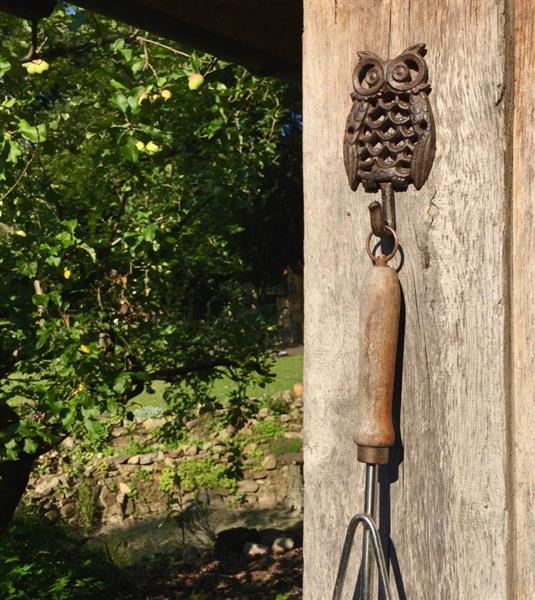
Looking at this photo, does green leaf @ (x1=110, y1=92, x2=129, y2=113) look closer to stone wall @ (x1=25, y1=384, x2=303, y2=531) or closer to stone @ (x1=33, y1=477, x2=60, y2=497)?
stone wall @ (x1=25, y1=384, x2=303, y2=531)

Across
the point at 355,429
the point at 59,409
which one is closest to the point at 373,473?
the point at 355,429

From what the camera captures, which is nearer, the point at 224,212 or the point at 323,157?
the point at 323,157

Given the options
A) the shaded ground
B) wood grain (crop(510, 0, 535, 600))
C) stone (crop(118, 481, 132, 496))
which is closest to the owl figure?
wood grain (crop(510, 0, 535, 600))

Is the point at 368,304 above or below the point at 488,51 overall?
below

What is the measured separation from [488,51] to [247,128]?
346cm

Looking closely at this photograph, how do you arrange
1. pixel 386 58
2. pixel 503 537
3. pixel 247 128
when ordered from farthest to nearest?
1. pixel 247 128
2. pixel 386 58
3. pixel 503 537

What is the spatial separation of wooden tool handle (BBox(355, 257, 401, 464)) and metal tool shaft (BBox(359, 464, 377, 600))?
23 millimetres

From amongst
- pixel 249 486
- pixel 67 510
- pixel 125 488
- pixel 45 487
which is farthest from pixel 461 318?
pixel 249 486

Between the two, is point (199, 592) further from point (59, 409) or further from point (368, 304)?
point (368, 304)

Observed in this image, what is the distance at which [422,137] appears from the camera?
1.08 m

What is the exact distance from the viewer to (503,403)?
102 centimetres

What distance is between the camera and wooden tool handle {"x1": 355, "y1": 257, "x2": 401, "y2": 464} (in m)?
1.06

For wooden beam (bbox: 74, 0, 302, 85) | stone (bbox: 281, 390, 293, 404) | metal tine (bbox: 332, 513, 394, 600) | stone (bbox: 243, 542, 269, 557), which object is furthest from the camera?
stone (bbox: 281, 390, 293, 404)

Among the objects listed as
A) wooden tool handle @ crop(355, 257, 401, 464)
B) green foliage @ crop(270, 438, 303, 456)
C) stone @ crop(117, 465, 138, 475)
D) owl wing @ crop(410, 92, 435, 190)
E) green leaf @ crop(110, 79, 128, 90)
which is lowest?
stone @ crop(117, 465, 138, 475)
